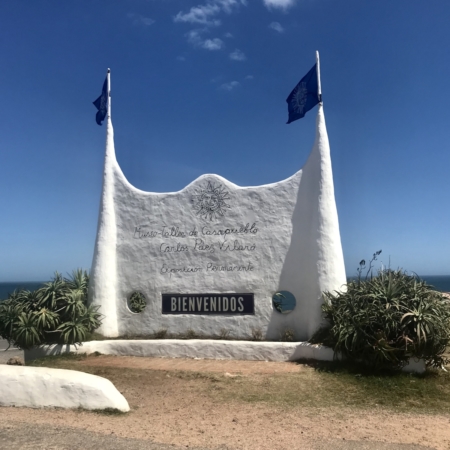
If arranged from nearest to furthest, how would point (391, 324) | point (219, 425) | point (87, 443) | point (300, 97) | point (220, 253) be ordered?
point (87, 443) < point (219, 425) < point (391, 324) < point (220, 253) < point (300, 97)

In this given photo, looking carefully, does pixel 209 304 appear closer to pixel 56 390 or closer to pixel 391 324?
pixel 391 324

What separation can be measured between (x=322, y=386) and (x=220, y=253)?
4.37 meters

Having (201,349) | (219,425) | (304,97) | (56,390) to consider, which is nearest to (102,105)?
(304,97)

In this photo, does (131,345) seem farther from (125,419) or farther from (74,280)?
(125,419)

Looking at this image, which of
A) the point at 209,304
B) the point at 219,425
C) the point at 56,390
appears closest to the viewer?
the point at 219,425

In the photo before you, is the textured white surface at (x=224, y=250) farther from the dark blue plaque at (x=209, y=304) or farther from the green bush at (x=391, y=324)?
the green bush at (x=391, y=324)

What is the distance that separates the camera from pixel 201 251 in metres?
11.3

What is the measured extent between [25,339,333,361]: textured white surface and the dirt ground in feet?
6.93

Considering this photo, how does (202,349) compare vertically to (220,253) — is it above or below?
below

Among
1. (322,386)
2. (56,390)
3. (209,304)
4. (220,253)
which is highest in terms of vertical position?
(220,253)

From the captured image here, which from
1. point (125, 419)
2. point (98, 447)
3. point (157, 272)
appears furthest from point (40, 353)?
point (98, 447)

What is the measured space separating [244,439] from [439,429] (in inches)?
105

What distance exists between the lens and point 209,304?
11047 mm

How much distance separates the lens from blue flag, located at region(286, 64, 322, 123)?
36.1 feet
